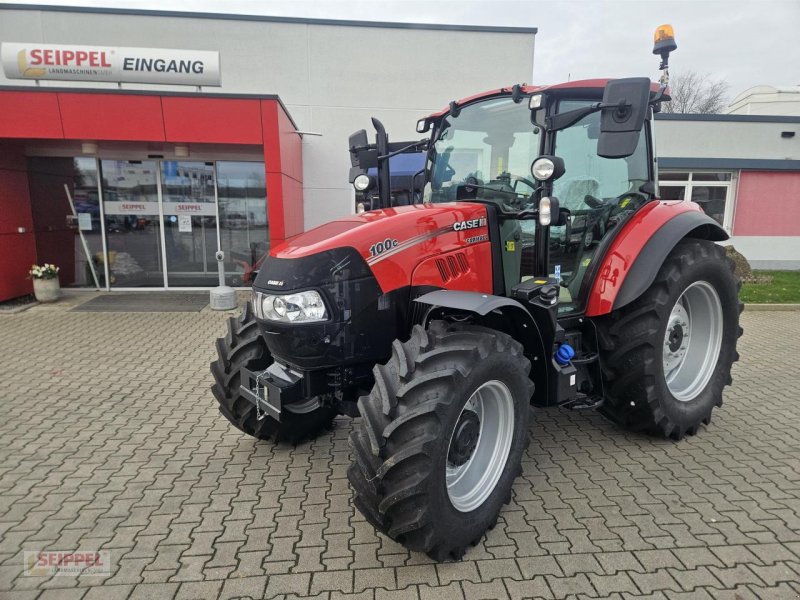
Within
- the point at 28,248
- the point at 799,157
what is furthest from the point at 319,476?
the point at 799,157

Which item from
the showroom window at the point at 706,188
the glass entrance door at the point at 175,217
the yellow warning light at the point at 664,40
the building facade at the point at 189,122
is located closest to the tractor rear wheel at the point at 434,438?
the yellow warning light at the point at 664,40

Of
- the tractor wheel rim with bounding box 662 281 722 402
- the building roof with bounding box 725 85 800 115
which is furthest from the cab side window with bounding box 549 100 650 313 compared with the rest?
the building roof with bounding box 725 85 800 115

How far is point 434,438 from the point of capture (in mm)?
2299

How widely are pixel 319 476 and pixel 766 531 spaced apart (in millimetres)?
2657

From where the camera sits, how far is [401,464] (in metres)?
2.29

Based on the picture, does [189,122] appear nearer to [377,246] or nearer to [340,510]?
[377,246]

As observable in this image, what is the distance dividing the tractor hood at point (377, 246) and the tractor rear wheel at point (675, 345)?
1301 mm

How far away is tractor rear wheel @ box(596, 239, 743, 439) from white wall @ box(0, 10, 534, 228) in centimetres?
909

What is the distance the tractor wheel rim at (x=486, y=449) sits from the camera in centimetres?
274

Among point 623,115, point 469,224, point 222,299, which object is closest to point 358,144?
point 469,224

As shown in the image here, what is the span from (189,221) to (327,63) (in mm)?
4896

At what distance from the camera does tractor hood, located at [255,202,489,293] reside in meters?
2.68

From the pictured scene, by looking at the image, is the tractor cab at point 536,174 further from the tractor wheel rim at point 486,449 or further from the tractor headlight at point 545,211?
the tractor wheel rim at point 486,449

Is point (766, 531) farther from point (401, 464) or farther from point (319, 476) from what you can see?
point (319, 476)
